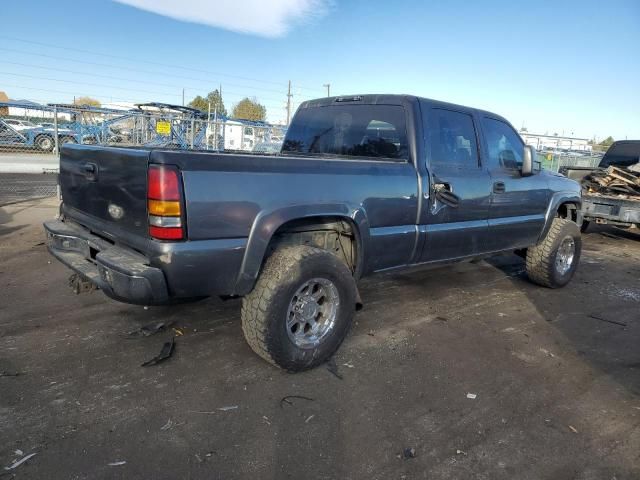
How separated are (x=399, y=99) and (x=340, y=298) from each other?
175 centimetres

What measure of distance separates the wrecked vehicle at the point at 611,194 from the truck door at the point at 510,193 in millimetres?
4354

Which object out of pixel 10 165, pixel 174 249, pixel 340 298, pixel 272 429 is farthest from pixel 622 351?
pixel 10 165

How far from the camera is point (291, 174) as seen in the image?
3.06 meters

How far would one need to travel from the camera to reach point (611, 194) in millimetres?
9102

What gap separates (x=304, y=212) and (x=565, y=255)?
4129 mm

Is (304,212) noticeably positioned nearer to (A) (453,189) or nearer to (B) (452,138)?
(A) (453,189)

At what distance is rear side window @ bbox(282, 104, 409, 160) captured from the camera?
4012 millimetres

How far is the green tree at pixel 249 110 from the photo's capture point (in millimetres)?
59094

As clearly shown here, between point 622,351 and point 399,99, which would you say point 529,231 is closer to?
point 622,351

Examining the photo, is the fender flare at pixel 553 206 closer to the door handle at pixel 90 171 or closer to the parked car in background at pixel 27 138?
the door handle at pixel 90 171

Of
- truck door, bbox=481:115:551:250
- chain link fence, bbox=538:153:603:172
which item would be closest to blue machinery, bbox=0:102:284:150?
truck door, bbox=481:115:551:250

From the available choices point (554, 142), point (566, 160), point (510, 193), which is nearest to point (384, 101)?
point (510, 193)

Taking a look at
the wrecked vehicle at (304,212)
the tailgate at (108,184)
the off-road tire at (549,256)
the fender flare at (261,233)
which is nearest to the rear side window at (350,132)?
the wrecked vehicle at (304,212)

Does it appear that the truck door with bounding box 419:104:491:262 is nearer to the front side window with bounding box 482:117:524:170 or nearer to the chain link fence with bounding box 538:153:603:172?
the front side window with bounding box 482:117:524:170
